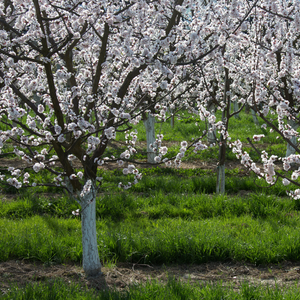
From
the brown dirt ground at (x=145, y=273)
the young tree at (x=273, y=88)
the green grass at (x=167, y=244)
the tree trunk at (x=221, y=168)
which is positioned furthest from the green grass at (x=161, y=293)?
the tree trunk at (x=221, y=168)

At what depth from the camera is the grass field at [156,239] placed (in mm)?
3006

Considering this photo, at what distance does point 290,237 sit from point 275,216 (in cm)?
108

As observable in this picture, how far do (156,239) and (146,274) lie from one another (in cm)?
54

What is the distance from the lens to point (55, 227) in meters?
4.87

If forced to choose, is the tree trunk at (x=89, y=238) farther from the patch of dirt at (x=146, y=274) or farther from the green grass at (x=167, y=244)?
the green grass at (x=167, y=244)

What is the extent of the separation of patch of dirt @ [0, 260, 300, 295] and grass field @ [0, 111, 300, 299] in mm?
34

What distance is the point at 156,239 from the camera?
418 centimetres

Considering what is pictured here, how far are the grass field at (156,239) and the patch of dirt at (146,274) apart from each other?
0.03 m

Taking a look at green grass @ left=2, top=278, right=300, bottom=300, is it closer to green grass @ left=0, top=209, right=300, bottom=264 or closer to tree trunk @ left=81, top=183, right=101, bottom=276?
tree trunk @ left=81, top=183, right=101, bottom=276

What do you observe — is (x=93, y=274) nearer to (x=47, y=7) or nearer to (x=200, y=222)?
(x=200, y=222)

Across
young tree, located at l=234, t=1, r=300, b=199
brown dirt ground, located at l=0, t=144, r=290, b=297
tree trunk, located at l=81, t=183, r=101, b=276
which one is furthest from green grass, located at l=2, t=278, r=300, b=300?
young tree, located at l=234, t=1, r=300, b=199

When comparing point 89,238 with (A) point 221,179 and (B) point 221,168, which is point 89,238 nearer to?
(B) point 221,168

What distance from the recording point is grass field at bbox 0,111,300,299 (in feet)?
9.86

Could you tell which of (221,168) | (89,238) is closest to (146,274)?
(89,238)
